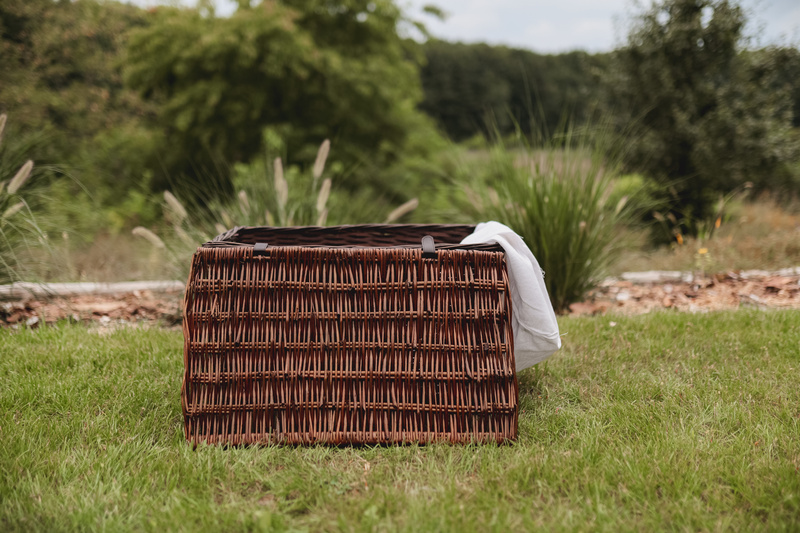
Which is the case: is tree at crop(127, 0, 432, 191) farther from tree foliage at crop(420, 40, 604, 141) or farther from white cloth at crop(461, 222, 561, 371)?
white cloth at crop(461, 222, 561, 371)

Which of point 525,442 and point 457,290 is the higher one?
point 457,290

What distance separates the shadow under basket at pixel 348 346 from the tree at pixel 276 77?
7199 millimetres

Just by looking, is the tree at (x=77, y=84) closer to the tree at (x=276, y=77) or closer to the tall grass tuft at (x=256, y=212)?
the tree at (x=276, y=77)

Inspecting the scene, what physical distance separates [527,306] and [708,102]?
841 centimetres

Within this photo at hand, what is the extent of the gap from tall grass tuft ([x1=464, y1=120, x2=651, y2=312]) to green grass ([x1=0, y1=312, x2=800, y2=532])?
0.97 metres

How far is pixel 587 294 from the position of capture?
3.29 meters

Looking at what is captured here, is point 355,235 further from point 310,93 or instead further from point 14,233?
point 310,93

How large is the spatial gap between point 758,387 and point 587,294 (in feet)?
4.74

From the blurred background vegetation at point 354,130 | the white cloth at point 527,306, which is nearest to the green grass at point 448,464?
the white cloth at point 527,306

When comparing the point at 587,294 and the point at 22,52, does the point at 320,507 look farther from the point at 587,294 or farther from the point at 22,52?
the point at 22,52

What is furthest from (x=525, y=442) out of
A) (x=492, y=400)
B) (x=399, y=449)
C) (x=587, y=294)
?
(x=587, y=294)

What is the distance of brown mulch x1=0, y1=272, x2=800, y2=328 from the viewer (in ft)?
9.46

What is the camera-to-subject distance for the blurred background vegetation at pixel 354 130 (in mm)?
3189

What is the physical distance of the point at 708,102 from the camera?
8305 millimetres
